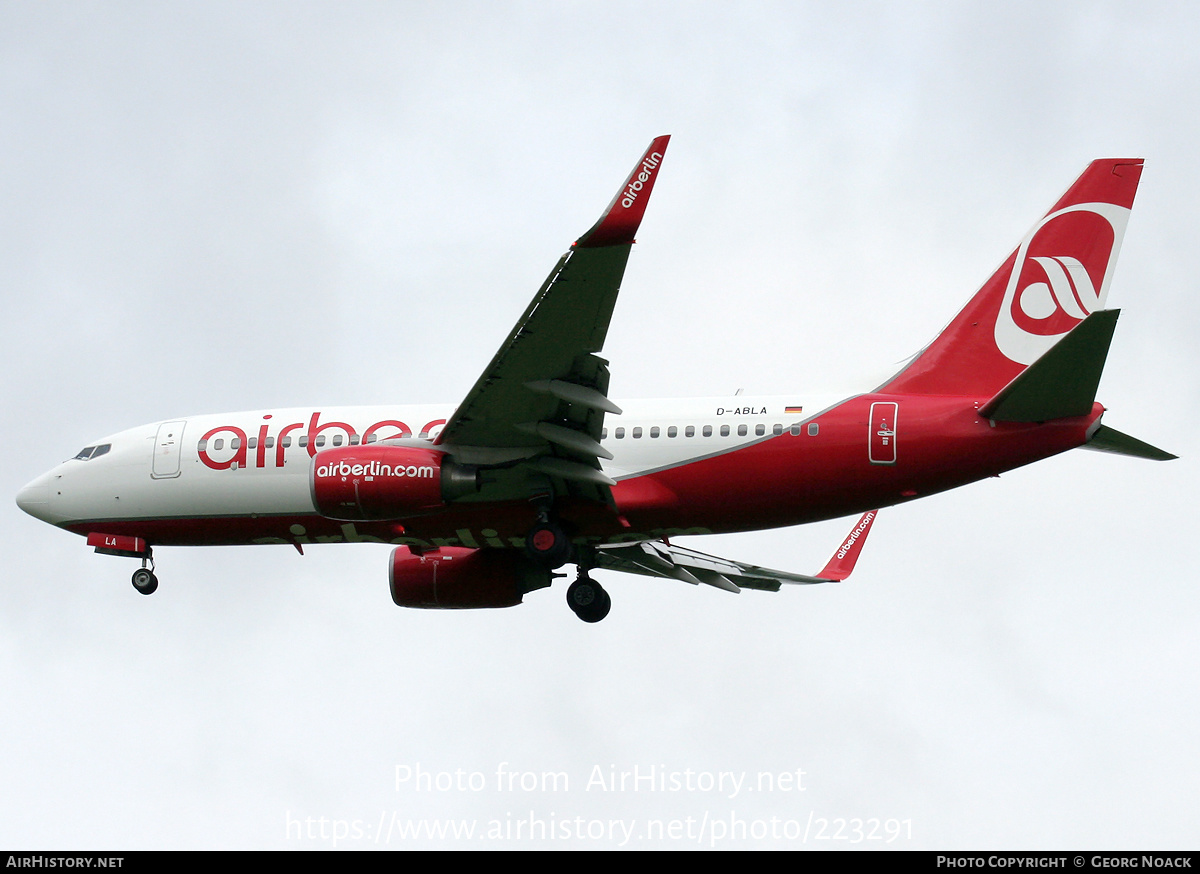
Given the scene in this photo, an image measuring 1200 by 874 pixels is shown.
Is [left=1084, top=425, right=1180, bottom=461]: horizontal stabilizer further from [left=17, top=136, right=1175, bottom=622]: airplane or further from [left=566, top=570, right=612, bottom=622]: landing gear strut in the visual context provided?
[left=566, top=570, right=612, bottom=622]: landing gear strut

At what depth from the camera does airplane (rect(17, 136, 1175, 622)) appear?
22906 millimetres

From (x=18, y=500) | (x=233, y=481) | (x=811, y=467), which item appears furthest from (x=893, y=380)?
(x=18, y=500)

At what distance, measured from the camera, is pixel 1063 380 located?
73.0 feet

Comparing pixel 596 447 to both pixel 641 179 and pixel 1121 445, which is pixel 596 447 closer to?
pixel 641 179

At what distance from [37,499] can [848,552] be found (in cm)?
1697

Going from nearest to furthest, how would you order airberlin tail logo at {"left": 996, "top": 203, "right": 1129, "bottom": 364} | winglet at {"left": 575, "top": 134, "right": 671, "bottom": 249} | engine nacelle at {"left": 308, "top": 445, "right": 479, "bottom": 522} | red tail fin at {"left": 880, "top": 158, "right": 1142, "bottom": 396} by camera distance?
winglet at {"left": 575, "top": 134, "right": 671, "bottom": 249}, engine nacelle at {"left": 308, "top": 445, "right": 479, "bottom": 522}, red tail fin at {"left": 880, "top": 158, "right": 1142, "bottom": 396}, airberlin tail logo at {"left": 996, "top": 203, "right": 1129, "bottom": 364}

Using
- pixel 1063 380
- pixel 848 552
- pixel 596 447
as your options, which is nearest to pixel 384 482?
pixel 596 447

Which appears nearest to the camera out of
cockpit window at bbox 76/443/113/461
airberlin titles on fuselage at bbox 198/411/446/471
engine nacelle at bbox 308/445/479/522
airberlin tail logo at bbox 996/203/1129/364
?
engine nacelle at bbox 308/445/479/522

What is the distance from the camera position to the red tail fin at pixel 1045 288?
25078 millimetres

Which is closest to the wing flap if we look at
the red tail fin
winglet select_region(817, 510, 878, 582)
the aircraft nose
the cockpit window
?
winglet select_region(817, 510, 878, 582)

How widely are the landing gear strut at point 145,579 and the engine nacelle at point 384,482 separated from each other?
5987 millimetres

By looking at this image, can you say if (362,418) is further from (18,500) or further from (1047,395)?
(1047,395)

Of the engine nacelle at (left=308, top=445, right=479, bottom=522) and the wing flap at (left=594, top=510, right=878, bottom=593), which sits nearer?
the engine nacelle at (left=308, top=445, right=479, bottom=522)

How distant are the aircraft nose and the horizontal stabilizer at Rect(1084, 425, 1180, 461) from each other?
782 inches
